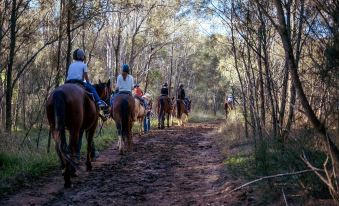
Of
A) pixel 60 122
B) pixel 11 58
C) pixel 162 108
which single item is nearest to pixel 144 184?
pixel 60 122

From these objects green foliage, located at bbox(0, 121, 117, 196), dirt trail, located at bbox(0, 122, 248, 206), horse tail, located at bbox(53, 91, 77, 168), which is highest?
horse tail, located at bbox(53, 91, 77, 168)

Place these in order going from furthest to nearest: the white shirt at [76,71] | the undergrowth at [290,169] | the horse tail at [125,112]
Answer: the horse tail at [125,112] → the white shirt at [76,71] → the undergrowth at [290,169]

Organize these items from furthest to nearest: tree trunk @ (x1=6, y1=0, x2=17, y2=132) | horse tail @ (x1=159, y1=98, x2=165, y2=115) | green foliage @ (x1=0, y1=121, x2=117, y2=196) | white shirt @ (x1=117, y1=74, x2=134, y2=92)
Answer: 1. horse tail @ (x1=159, y1=98, x2=165, y2=115)
2. white shirt @ (x1=117, y1=74, x2=134, y2=92)
3. tree trunk @ (x1=6, y1=0, x2=17, y2=132)
4. green foliage @ (x1=0, y1=121, x2=117, y2=196)

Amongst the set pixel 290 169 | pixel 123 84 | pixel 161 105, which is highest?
pixel 123 84


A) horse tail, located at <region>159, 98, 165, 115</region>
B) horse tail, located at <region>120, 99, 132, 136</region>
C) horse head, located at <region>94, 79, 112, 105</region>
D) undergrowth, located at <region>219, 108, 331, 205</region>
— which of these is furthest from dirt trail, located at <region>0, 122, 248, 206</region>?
horse tail, located at <region>159, 98, 165, 115</region>

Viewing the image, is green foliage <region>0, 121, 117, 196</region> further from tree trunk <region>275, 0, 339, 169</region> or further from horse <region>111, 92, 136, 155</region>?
tree trunk <region>275, 0, 339, 169</region>

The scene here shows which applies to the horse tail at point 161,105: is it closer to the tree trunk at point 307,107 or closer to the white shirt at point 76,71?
the white shirt at point 76,71

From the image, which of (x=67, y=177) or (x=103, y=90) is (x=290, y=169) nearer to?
(x=67, y=177)

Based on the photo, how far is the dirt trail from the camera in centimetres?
639

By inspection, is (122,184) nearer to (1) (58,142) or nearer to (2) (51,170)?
(1) (58,142)

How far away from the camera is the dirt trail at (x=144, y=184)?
6391 mm

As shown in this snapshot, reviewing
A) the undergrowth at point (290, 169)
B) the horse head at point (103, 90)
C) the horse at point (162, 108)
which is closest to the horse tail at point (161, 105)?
the horse at point (162, 108)

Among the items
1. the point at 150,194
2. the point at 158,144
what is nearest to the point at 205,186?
the point at 150,194

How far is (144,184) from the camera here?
7.65 metres
